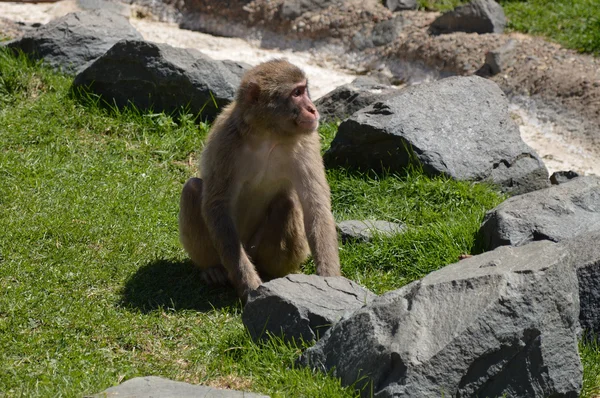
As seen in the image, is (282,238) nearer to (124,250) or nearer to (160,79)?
(124,250)

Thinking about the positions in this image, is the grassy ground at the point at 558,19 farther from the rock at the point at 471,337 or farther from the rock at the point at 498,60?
the rock at the point at 471,337

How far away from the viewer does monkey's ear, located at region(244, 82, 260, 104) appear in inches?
227

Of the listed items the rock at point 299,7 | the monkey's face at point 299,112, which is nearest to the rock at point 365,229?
the monkey's face at point 299,112

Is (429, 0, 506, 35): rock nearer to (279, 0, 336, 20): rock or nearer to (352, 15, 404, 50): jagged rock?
(352, 15, 404, 50): jagged rock

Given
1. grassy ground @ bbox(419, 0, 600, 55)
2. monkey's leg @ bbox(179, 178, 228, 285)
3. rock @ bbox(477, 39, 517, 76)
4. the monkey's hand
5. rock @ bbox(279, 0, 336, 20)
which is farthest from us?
rock @ bbox(279, 0, 336, 20)

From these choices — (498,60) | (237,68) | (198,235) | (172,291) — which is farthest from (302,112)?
(498,60)

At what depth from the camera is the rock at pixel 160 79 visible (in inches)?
334

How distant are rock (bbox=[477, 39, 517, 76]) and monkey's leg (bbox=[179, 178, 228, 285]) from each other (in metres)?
5.29

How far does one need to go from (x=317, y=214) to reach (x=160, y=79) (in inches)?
127

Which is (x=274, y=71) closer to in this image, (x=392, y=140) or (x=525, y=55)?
(x=392, y=140)

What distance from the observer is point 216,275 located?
604cm

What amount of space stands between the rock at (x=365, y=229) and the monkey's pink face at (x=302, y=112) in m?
1.19

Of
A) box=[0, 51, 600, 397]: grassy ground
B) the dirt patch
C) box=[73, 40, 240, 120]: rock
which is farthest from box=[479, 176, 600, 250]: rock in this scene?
box=[73, 40, 240, 120]: rock

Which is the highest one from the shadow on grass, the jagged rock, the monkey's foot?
the jagged rock
